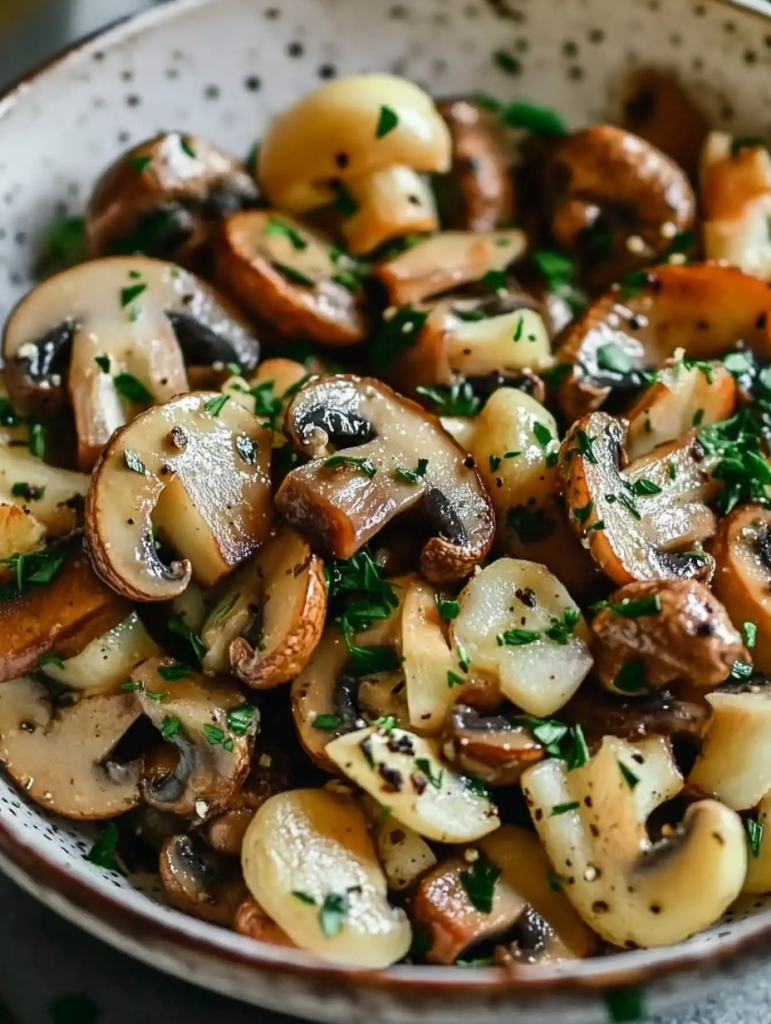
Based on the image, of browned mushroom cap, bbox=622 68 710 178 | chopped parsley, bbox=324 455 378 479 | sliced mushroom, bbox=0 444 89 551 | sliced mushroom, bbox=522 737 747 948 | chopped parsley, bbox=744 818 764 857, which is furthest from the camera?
browned mushroom cap, bbox=622 68 710 178

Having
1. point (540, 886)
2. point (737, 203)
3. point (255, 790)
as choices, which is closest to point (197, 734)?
point (255, 790)

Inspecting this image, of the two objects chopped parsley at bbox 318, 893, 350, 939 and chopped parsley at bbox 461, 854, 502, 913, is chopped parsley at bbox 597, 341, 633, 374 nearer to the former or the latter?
chopped parsley at bbox 461, 854, 502, 913

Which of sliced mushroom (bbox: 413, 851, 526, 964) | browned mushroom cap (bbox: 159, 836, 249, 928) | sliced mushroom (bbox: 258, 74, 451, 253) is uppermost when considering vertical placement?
sliced mushroom (bbox: 258, 74, 451, 253)

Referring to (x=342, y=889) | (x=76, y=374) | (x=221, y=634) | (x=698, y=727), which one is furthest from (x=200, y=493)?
(x=698, y=727)

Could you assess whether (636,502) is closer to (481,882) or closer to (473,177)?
(481,882)

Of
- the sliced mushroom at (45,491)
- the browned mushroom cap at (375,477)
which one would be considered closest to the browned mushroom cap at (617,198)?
the browned mushroom cap at (375,477)

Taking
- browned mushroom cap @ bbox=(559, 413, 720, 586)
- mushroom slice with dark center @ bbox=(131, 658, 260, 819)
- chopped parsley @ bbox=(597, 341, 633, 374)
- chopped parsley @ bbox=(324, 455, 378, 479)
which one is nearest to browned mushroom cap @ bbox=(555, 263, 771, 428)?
chopped parsley @ bbox=(597, 341, 633, 374)

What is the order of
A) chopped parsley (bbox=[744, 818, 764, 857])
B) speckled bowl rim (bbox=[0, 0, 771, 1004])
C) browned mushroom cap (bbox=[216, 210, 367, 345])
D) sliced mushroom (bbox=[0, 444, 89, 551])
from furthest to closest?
browned mushroom cap (bbox=[216, 210, 367, 345])
sliced mushroom (bbox=[0, 444, 89, 551])
chopped parsley (bbox=[744, 818, 764, 857])
speckled bowl rim (bbox=[0, 0, 771, 1004])

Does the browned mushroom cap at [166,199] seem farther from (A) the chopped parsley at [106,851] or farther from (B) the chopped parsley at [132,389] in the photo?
(A) the chopped parsley at [106,851]
